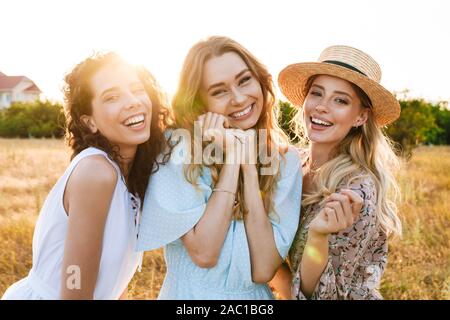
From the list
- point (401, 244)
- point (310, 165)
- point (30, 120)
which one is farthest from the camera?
point (30, 120)

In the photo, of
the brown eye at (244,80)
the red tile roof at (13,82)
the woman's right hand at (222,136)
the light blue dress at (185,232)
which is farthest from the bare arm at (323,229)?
the red tile roof at (13,82)

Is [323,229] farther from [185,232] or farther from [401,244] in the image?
[401,244]

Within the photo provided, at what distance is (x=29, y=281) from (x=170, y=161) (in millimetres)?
984

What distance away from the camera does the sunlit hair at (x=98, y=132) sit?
2676 mm

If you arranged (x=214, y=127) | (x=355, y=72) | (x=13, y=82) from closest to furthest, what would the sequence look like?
(x=214, y=127), (x=355, y=72), (x=13, y=82)

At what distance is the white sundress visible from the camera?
2564mm

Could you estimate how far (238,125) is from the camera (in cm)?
289

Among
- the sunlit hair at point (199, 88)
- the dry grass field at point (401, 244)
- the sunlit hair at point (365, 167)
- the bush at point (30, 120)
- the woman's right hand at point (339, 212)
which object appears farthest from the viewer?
the bush at point (30, 120)

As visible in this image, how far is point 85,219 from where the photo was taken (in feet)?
7.99

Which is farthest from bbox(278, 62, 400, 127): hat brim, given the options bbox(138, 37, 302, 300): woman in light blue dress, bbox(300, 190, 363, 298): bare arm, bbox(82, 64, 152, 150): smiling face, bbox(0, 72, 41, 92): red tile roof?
bbox(0, 72, 41, 92): red tile roof

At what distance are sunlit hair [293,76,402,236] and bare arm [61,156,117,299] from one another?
44.5 inches

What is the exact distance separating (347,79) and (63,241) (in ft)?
5.91

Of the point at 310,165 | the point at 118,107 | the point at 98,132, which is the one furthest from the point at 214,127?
the point at 310,165

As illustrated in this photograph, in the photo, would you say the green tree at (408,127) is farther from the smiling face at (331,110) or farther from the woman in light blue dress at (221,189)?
the woman in light blue dress at (221,189)
